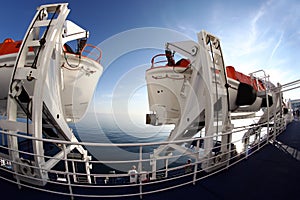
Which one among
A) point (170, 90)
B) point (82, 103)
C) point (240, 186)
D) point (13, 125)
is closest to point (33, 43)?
point (13, 125)

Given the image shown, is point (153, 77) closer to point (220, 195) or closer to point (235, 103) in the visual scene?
point (235, 103)

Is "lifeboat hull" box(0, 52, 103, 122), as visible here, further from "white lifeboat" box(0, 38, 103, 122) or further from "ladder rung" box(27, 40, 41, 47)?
"ladder rung" box(27, 40, 41, 47)

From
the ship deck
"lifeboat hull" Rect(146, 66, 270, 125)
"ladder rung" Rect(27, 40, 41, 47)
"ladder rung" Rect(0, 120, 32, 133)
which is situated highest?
"ladder rung" Rect(27, 40, 41, 47)

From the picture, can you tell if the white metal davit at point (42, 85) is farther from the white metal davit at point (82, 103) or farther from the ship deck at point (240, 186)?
the ship deck at point (240, 186)

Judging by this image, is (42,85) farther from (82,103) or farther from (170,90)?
(170,90)

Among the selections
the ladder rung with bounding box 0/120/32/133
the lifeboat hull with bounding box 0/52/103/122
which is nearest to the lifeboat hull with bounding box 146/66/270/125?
the lifeboat hull with bounding box 0/52/103/122

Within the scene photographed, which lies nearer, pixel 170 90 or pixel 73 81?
pixel 73 81

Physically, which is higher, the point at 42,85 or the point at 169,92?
the point at 169,92

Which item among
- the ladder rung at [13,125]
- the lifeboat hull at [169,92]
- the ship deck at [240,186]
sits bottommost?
the ship deck at [240,186]

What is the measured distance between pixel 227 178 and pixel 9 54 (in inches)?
216

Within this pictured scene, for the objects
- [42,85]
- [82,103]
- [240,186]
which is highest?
[42,85]

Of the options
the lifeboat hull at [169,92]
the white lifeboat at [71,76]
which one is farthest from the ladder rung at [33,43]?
the lifeboat hull at [169,92]

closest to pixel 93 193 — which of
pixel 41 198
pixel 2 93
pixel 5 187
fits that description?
pixel 41 198

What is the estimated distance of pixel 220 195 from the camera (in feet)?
6.75
